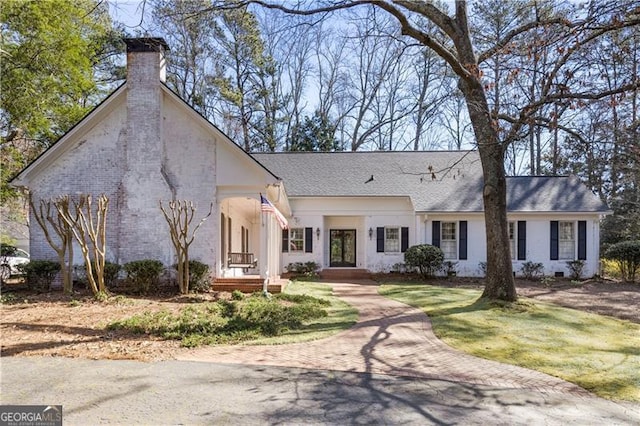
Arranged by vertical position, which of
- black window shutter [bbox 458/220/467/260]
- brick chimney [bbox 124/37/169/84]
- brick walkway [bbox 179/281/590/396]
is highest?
brick chimney [bbox 124/37/169/84]

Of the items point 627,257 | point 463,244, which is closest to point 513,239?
point 463,244

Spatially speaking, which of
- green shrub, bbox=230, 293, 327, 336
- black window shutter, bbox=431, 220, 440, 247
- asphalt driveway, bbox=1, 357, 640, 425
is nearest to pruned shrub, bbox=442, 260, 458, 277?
black window shutter, bbox=431, 220, 440, 247

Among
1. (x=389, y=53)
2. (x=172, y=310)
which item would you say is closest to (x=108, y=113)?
(x=172, y=310)

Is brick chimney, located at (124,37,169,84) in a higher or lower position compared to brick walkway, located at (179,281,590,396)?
higher

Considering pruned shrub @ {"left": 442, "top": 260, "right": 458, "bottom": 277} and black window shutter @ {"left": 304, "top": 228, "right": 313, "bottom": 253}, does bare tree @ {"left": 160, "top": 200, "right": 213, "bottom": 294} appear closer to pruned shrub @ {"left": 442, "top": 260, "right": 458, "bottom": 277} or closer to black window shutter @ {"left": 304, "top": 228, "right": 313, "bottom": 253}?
black window shutter @ {"left": 304, "top": 228, "right": 313, "bottom": 253}

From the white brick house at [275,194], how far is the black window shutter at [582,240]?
0.06 m

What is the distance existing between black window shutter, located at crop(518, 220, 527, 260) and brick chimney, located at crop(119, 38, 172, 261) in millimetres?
15569

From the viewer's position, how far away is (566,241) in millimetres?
20250

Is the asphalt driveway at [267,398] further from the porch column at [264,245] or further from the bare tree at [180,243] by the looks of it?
the porch column at [264,245]

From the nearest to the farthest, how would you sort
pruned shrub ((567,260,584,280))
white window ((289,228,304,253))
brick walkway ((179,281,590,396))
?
brick walkway ((179,281,590,396)) → pruned shrub ((567,260,584,280)) → white window ((289,228,304,253))

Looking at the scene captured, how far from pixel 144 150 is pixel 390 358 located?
10556mm

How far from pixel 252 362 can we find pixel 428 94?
32.4 metres

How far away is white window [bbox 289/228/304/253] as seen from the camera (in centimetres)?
2125

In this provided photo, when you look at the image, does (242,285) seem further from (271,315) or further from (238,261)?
(271,315)
